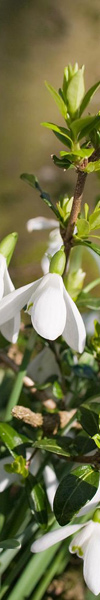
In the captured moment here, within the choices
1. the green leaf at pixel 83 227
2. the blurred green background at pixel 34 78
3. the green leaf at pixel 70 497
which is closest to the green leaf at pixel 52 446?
the green leaf at pixel 70 497

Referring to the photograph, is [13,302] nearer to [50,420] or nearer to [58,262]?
[58,262]

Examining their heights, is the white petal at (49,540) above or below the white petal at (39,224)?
below

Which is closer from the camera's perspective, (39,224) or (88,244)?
(88,244)

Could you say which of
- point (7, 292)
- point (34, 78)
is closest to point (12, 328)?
point (7, 292)

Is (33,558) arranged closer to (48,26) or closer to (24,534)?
(24,534)

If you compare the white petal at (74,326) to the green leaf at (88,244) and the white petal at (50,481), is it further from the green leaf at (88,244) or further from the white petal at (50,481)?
the white petal at (50,481)

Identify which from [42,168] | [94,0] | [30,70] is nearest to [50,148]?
[42,168]
